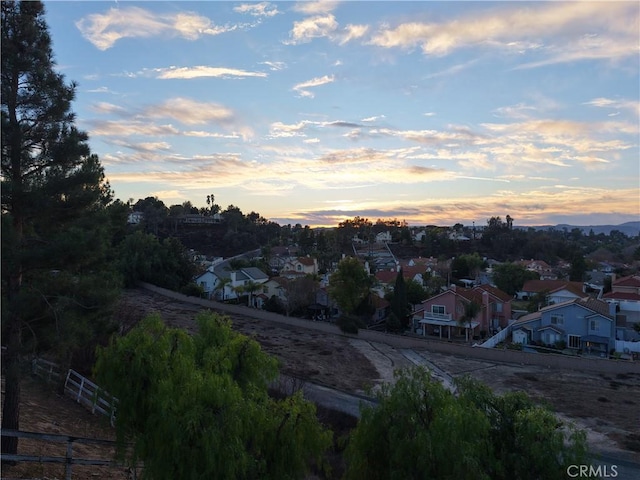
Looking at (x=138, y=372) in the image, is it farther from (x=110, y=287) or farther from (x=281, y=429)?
(x=110, y=287)

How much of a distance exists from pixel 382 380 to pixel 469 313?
43.5 ft

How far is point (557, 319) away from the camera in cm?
3247

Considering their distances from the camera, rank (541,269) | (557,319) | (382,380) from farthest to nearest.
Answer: (541,269)
(557,319)
(382,380)

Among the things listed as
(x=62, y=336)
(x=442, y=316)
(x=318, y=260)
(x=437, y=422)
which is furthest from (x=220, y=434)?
(x=318, y=260)

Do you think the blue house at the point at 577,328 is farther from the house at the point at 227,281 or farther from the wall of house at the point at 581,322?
the house at the point at 227,281

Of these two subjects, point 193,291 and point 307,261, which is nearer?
point 193,291

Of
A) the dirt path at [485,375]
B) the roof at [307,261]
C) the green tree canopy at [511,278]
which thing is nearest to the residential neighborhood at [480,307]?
the green tree canopy at [511,278]

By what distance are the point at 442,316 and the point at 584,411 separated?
15921mm

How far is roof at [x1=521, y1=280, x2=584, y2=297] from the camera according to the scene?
43.6m

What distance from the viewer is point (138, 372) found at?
280 inches

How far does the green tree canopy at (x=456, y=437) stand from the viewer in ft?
17.6

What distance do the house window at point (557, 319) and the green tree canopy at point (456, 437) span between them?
3006 cm

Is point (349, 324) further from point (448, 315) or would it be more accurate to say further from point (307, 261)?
point (307, 261)

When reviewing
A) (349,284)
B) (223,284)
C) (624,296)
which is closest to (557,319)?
(624,296)
